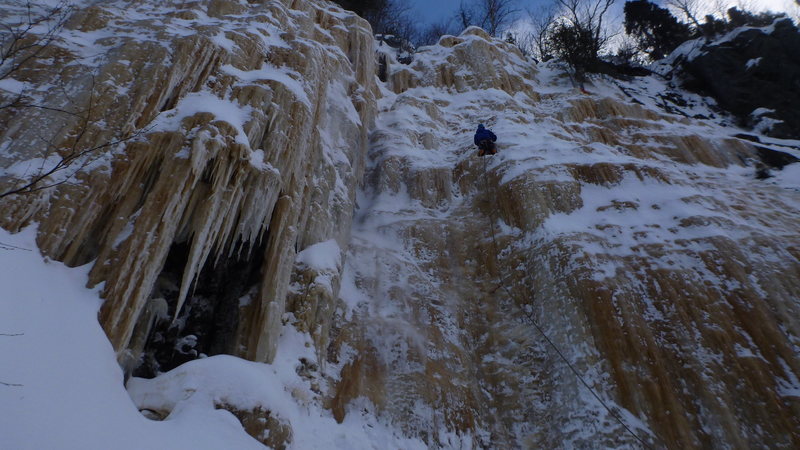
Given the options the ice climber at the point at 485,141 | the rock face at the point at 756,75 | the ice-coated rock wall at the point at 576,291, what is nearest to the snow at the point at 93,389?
the ice-coated rock wall at the point at 576,291

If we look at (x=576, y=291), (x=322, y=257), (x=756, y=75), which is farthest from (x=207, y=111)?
(x=756, y=75)

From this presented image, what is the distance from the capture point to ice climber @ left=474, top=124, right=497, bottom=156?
467 inches

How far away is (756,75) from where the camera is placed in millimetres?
16656

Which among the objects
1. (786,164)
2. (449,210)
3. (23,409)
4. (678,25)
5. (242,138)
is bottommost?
(449,210)

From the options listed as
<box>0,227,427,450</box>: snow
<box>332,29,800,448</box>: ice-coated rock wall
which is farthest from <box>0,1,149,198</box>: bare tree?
<box>332,29,800,448</box>: ice-coated rock wall

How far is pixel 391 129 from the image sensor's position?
13594 mm

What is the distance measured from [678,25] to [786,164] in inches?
626

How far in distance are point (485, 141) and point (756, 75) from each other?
41.9 feet

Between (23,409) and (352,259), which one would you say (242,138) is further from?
(23,409)

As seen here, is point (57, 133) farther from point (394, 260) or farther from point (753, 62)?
point (753, 62)

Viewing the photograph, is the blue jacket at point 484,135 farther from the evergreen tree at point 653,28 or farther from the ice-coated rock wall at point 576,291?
the evergreen tree at point 653,28

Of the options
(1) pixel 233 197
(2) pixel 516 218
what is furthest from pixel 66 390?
(2) pixel 516 218

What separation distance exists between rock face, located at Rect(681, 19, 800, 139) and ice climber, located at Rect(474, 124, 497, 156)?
10.2 meters

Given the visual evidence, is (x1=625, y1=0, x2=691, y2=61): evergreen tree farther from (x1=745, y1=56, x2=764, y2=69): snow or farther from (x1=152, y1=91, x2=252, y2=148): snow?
(x1=152, y1=91, x2=252, y2=148): snow
